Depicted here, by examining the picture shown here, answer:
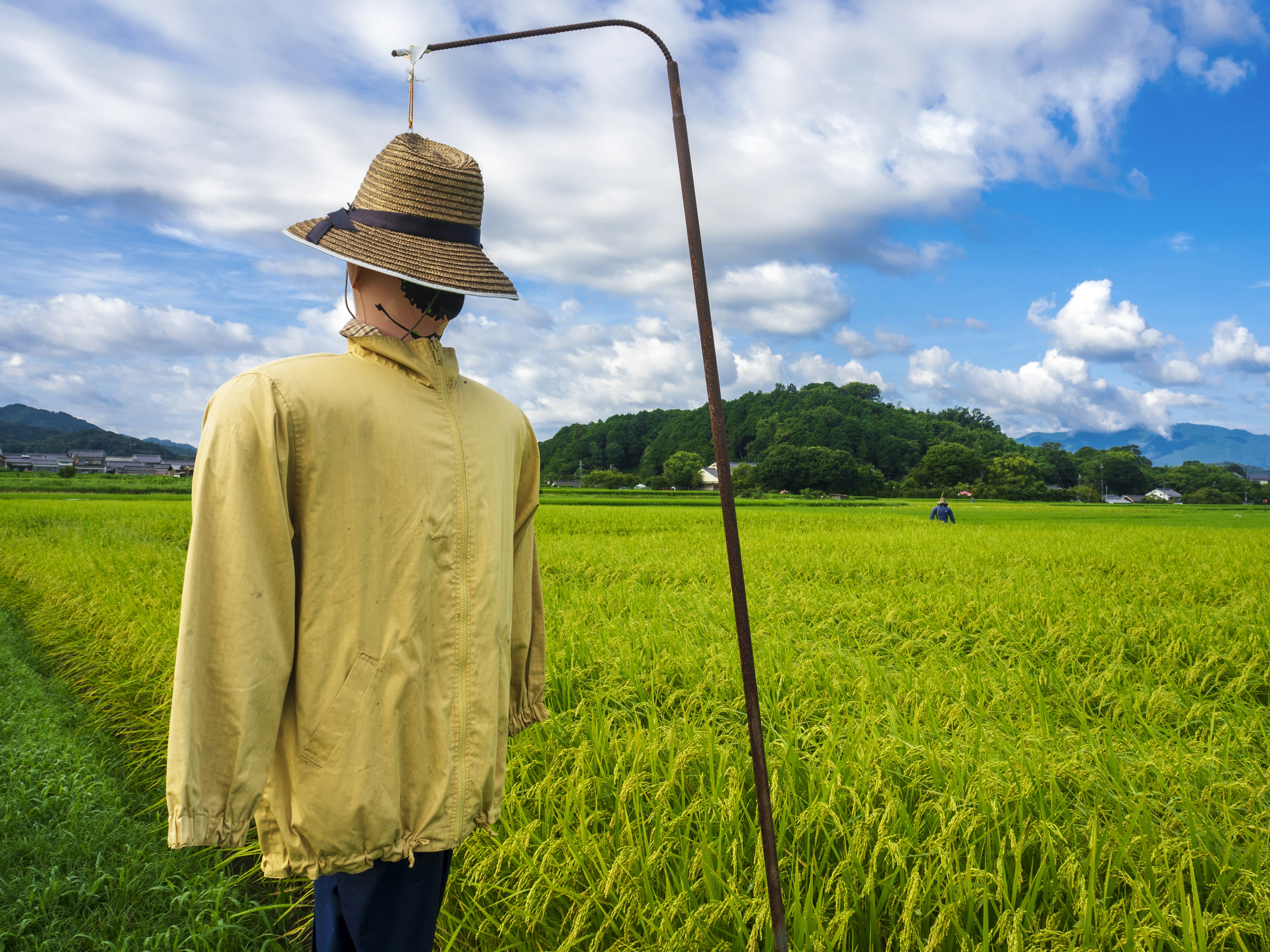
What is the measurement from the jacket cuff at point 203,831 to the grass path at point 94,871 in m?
1.55

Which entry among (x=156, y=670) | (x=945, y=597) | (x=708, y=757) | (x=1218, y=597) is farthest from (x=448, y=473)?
(x=1218, y=597)

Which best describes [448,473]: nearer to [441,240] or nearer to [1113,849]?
[441,240]

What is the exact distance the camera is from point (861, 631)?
15.8 ft

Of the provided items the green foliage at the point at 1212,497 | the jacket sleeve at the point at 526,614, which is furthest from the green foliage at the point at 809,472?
the jacket sleeve at the point at 526,614

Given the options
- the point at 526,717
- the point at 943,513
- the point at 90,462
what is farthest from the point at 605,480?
the point at 526,717

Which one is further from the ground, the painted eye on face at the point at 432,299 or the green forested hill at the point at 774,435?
the green forested hill at the point at 774,435

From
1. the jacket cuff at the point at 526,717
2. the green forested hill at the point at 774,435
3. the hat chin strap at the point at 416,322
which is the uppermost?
the green forested hill at the point at 774,435

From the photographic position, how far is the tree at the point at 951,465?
60.9m

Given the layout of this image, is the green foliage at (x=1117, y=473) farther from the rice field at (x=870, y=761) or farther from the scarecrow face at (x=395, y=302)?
the scarecrow face at (x=395, y=302)

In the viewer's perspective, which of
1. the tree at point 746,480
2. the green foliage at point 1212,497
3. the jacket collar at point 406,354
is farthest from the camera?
the green foliage at point 1212,497

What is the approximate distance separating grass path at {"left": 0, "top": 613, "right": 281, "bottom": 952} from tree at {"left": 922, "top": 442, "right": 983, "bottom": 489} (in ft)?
212

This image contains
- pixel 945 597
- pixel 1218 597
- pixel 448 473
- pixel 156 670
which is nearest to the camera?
pixel 448 473

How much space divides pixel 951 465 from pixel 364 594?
66402 millimetres

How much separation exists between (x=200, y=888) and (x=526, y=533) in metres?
1.99
